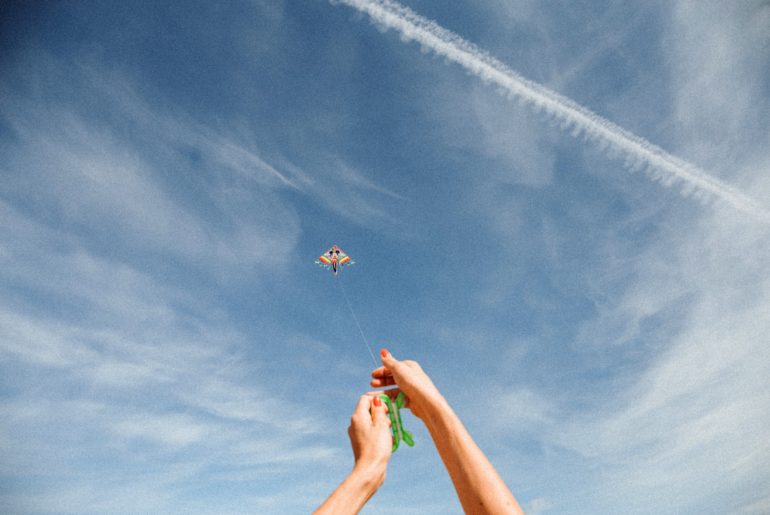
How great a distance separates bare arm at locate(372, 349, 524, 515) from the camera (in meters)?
3.36

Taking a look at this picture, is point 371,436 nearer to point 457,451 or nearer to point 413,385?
point 413,385

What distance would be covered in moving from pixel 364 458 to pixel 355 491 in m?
0.36

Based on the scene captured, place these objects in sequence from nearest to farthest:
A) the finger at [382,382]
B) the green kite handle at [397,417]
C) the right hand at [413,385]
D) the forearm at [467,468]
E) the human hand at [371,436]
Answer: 1. the forearm at [467,468]
2. the human hand at [371,436]
3. the right hand at [413,385]
4. the green kite handle at [397,417]
5. the finger at [382,382]

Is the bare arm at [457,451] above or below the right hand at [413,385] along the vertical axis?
below

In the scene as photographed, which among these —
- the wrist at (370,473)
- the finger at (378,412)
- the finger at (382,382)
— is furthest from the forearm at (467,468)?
the finger at (382,382)

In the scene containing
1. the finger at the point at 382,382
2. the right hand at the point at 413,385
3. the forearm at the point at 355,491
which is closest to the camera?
the forearm at the point at 355,491

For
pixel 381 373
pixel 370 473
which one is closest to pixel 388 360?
pixel 381 373

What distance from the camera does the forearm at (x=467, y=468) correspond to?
3338mm

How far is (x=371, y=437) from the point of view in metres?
3.79

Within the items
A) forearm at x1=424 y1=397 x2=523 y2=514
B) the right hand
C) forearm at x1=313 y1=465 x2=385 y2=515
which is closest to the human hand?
forearm at x1=313 y1=465 x2=385 y2=515

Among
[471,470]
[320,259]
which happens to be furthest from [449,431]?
[320,259]

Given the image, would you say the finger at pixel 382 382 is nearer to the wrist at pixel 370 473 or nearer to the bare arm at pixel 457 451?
the bare arm at pixel 457 451

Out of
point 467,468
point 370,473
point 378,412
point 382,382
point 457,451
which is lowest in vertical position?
point 467,468

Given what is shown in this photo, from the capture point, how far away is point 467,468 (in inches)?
138
